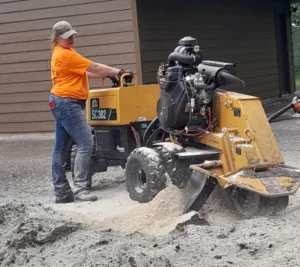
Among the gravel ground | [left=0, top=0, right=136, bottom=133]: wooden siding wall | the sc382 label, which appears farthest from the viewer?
[left=0, top=0, right=136, bottom=133]: wooden siding wall

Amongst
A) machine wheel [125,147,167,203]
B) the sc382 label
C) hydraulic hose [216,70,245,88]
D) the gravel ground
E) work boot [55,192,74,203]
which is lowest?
work boot [55,192,74,203]

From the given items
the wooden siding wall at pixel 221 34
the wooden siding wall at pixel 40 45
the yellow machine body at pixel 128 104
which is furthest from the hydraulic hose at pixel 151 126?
the wooden siding wall at pixel 221 34

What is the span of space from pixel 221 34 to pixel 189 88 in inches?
405

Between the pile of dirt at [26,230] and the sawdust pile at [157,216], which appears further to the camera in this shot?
the sawdust pile at [157,216]

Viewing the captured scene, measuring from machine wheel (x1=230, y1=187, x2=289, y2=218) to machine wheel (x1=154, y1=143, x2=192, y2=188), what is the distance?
58cm

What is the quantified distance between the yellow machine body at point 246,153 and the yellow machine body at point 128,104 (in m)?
1.46

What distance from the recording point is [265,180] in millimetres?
5738

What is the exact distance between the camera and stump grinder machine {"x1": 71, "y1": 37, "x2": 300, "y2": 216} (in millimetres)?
5965

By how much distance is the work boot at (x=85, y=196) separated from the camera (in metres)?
7.54

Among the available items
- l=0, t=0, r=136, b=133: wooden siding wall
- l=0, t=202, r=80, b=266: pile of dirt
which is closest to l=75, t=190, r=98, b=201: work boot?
l=0, t=202, r=80, b=266: pile of dirt

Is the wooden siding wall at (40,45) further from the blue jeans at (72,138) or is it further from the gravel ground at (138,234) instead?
the gravel ground at (138,234)

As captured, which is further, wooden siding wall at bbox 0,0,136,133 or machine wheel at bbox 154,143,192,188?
wooden siding wall at bbox 0,0,136,133

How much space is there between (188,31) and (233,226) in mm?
9953

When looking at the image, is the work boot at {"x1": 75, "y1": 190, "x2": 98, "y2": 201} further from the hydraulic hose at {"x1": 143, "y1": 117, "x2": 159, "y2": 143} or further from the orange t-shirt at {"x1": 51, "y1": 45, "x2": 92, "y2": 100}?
the orange t-shirt at {"x1": 51, "y1": 45, "x2": 92, "y2": 100}
